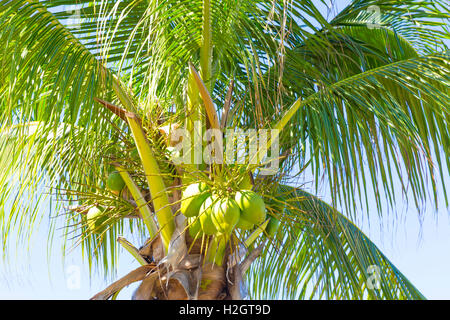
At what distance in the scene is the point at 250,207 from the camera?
177 cm

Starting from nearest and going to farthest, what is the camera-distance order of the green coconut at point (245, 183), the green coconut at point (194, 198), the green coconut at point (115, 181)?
the green coconut at point (194, 198) → the green coconut at point (245, 183) → the green coconut at point (115, 181)

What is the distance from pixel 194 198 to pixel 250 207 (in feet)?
0.84

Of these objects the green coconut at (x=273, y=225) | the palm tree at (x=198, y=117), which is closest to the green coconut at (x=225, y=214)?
→ the palm tree at (x=198, y=117)

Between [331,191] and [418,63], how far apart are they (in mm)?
782

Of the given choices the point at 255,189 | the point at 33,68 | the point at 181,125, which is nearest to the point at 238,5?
the point at 181,125

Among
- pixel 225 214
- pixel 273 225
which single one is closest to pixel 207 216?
pixel 225 214

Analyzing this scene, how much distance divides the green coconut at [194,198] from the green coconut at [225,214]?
12cm

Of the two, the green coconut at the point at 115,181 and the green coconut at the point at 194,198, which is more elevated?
the green coconut at the point at 115,181

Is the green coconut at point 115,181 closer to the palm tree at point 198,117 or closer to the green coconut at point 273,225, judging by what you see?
the palm tree at point 198,117

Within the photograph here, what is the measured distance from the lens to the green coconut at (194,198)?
6.31ft

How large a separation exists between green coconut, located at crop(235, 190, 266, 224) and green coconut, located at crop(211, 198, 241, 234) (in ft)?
0.08

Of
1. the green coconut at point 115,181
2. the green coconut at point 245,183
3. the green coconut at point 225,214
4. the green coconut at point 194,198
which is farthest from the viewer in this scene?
the green coconut at point 115,181

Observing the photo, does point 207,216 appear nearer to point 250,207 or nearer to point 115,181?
point 250,207

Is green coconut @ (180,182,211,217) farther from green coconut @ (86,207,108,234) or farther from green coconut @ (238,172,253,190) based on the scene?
green coconut @ (86,207,108,234)
